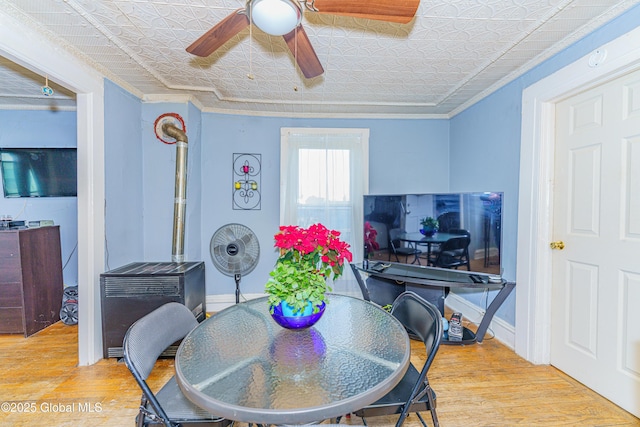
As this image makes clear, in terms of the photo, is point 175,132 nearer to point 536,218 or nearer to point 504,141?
point 504,141

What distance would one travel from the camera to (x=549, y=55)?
2.05 m

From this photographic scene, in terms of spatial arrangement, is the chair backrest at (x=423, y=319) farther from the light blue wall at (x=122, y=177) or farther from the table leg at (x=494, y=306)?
the light blue wall at (x=122, y=177)

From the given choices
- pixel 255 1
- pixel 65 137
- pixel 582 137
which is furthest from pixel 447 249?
pixel 65 137

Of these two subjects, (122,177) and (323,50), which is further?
(122,177)

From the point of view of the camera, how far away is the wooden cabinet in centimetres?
260

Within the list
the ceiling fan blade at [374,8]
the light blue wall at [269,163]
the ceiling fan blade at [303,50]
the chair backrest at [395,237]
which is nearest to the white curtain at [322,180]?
the light blue wall at [269,163]

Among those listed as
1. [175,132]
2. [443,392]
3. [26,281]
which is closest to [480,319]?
[443,392]

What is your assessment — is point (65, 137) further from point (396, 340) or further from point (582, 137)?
point (582, 137)

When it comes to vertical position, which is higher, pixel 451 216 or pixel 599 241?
pixel 451 216

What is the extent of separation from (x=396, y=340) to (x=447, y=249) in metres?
1.70

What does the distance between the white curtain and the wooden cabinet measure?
89.3 inches

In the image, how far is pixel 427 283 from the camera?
97.0 inches

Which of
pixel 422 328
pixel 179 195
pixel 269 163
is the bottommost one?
pixel 422 328

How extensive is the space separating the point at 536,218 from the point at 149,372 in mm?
2513
